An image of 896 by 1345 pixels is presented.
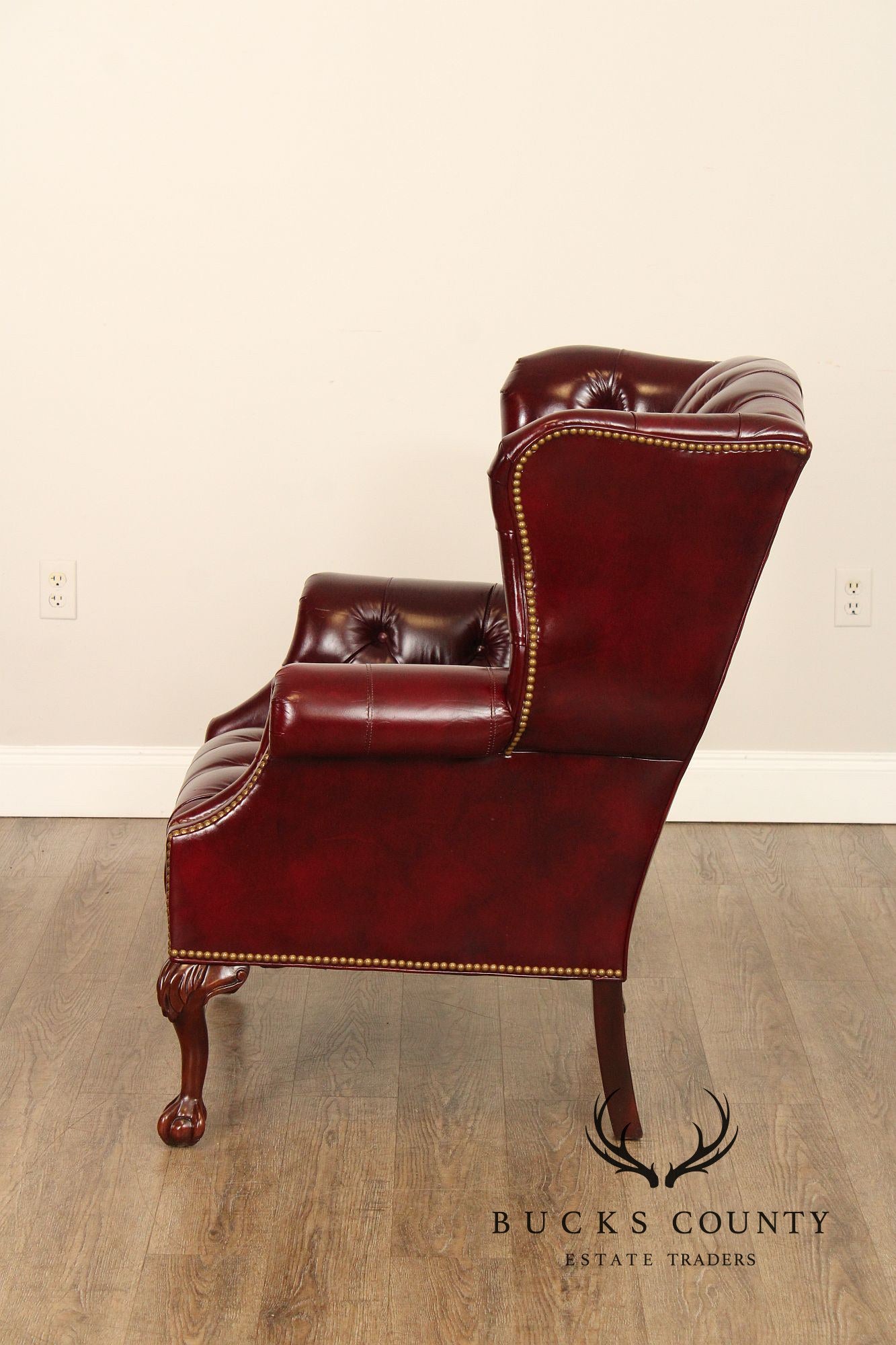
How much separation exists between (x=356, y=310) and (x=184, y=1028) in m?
1.63

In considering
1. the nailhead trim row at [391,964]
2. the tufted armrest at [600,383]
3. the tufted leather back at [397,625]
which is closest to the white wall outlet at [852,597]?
the tufted armrest at [600,383]

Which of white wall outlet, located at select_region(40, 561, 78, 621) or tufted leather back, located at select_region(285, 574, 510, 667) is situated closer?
tufted leather back, located at select_region(285, 574, 510, 667)

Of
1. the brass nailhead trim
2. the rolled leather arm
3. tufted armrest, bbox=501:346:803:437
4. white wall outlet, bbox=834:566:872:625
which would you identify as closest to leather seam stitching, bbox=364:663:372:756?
the rolled leather arm

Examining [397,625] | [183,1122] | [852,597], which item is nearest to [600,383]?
[397,625]

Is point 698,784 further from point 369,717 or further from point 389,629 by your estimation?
point 369,717

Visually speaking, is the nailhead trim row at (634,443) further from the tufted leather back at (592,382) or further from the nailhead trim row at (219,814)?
the tufted leather back at (592,382)

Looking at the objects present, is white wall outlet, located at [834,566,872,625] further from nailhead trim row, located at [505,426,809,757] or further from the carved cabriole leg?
the carved cabriole leg

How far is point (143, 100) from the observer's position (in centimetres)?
268

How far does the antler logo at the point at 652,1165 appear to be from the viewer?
5.74 feet

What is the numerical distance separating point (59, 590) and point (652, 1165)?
72.2 inches

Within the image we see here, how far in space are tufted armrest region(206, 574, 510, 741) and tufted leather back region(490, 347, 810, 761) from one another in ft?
1.87

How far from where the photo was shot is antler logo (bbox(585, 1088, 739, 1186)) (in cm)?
175

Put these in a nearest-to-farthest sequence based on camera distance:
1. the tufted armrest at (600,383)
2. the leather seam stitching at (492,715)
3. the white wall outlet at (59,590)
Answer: the leather seam stitching at (492,715)
the tufted armrest at (600,383)
the white wall outlet at (59,590)

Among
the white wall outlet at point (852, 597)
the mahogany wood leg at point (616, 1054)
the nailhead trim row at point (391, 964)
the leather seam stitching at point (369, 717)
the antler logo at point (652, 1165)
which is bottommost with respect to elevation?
the antler logo at point (652, 1165)
